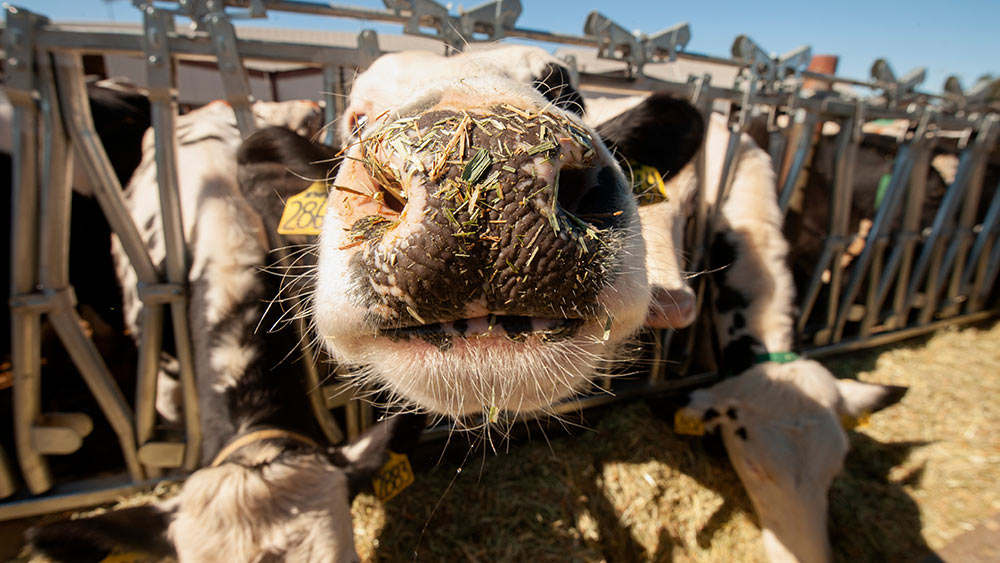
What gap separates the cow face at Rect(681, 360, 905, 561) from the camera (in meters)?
2.29

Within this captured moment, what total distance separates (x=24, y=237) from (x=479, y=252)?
89.8 inches

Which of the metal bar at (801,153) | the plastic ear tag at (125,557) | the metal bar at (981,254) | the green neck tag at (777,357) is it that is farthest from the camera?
the metal bar at (981,254)

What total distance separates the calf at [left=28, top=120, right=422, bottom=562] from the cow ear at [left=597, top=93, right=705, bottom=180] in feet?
4.42

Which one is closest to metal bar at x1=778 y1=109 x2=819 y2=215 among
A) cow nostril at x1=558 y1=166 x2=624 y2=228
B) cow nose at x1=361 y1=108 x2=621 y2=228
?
cow nostril at x1=558 y1=166 x2=624 y2=228

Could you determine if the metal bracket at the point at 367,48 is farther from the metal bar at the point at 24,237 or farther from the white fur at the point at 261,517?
the white fur at the point at 261,517

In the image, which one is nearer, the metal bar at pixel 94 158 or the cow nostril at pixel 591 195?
the cow nostril at pixel 591 195

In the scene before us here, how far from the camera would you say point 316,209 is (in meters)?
1.76

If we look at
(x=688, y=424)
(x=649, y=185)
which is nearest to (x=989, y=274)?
(x=688, y=424)

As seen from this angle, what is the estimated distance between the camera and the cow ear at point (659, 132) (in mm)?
2232

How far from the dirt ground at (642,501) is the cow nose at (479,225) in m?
1.31

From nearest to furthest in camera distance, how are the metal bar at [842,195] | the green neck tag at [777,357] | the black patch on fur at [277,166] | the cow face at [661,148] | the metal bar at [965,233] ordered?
the black patch on fur at [277,166], the cow face at [661,148], the green neck tag at [777,357], the metal bar at [842,195], the metal bar at [965,233]

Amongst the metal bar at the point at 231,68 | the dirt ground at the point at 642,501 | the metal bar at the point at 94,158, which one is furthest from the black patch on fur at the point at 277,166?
the dirt ground at the point at 642,501

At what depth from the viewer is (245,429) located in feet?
6.10

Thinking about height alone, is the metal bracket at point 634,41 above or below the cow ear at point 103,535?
above
